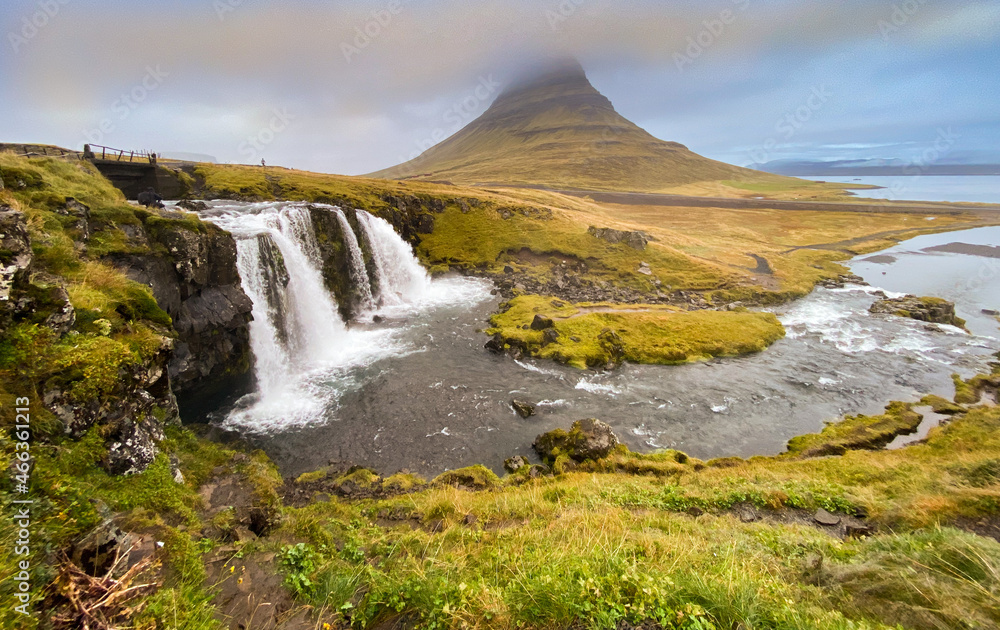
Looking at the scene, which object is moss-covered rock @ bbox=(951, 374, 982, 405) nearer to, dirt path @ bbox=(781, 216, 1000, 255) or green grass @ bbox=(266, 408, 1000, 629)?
green grass @ bbox=(266, 408, 1000, 629)

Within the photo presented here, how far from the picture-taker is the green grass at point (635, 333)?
1300 inches

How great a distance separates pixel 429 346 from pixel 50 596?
30.1 metres

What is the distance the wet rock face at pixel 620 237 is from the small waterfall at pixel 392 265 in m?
28.9

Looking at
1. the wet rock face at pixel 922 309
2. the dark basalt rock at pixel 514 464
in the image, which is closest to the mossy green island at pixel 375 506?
the dark basalt rock at pixel 514 464

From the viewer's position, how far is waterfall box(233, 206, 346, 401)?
95.3 feet

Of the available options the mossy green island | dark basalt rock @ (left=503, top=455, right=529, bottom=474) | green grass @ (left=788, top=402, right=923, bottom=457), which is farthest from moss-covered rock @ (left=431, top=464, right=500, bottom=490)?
green grass @ (left=788, top=402, right=923, bottom=457)

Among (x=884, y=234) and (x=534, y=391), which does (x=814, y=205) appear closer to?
(x=884, y=234)

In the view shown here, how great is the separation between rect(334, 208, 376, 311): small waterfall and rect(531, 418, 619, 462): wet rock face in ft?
92.6

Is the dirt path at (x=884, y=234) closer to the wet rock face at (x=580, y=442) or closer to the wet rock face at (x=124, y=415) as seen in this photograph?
the wet rock face at (x=580, y=442)

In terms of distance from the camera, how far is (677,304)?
47.0m

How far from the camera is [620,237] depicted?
204 ft

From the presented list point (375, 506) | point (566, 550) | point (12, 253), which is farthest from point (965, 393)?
point (12, 253)

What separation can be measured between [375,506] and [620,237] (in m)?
56.7

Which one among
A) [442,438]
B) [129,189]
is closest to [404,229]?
[129,189]
